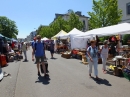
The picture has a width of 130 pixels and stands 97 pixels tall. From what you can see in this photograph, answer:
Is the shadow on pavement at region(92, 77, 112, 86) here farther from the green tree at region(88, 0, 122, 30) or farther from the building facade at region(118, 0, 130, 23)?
the building facade at region(118, 0, 130, 23)

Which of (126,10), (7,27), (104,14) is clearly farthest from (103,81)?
(7,27)

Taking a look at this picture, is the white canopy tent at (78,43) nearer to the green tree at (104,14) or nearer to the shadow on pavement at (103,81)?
the green tree at (104,14)

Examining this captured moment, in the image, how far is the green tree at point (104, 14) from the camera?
85.3 ft

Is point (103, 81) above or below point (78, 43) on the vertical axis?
below

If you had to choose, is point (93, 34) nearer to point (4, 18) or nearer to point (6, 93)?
point (6, 93)

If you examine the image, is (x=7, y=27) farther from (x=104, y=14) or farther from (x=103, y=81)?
(x=103, y=81)

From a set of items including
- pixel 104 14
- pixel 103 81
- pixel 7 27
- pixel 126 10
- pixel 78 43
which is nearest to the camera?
pixel 103 81

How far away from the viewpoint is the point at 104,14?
26.2 meters

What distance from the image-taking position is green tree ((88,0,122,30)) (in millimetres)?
25984

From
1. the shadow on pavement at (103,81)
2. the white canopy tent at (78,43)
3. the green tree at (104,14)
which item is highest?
the green tree at (104,14)

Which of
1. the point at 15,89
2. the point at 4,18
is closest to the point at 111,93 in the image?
the point at 15,89

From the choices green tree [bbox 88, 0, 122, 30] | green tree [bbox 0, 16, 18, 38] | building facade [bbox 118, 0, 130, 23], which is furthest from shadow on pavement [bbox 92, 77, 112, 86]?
green tree [bbox 0, 16, 18, 38]

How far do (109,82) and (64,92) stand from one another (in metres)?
2.20

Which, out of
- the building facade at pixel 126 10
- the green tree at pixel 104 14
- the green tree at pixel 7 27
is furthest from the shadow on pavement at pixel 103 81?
the green tree at pixel 7 27
